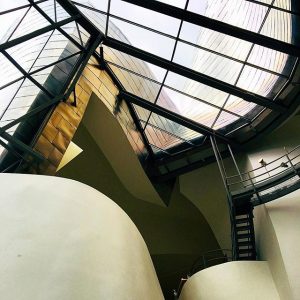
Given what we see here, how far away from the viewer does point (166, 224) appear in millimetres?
29859

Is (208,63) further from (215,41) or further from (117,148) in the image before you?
(117,148)

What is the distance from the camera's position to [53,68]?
18.7 m

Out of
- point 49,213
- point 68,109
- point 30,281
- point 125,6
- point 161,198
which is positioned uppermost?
point 125,6

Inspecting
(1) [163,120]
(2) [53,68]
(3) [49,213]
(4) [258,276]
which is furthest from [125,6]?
(4) [258,276]

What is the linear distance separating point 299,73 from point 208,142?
741 cm

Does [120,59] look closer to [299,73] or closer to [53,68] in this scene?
[53,68]

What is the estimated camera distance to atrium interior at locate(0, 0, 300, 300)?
9234 mm

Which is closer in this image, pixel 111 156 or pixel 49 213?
pixel 49 213

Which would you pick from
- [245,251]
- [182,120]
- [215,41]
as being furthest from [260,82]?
[245,251]

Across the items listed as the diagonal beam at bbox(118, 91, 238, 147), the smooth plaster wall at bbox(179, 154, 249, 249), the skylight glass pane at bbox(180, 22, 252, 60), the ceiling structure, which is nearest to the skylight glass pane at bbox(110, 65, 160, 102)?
the ceiling structure

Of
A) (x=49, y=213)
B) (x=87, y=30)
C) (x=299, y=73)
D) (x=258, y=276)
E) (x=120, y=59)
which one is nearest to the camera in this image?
(x=49, y=213)

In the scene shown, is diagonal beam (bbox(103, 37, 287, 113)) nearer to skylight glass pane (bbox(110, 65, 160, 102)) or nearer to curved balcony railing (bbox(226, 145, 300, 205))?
skylight glass pane (bbox(110, 65, 160, 102))

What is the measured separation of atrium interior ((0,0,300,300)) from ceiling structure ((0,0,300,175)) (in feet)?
0.24

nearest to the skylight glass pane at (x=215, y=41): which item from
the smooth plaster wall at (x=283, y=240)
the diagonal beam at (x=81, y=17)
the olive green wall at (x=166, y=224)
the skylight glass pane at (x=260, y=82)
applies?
the skylight glass pane at (x=260, y=82)
